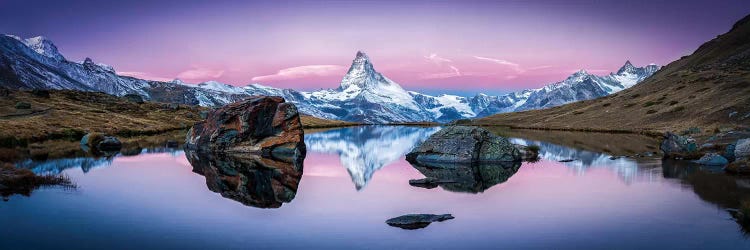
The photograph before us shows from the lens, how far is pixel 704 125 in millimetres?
105250

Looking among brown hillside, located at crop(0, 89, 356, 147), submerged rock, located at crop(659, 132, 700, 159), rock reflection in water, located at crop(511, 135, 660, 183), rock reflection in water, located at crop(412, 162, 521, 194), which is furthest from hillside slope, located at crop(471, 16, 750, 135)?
brown hillside, located at crop(0, 89, 356, 147)

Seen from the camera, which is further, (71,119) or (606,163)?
(71,119)

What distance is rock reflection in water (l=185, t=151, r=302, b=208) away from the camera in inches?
1563

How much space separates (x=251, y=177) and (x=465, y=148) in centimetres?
2509

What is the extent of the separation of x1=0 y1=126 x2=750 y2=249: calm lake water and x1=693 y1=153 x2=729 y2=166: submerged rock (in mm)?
3712

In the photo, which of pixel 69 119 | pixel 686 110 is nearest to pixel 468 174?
pixel 69 119

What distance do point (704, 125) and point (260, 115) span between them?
282ft

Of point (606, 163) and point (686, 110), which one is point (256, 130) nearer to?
point (606, 163)

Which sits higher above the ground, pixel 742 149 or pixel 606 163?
pixel 742 149

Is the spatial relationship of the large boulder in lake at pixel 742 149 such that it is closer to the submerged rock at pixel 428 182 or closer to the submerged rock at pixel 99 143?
the submerged rock at pixel 428 182

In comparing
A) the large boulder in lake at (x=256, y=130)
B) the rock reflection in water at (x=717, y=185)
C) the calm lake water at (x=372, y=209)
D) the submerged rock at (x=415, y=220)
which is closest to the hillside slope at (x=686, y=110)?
the rock reflection in water at (x=717, y=185)

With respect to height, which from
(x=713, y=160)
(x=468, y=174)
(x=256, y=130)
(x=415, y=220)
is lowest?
(x=415, y=220)

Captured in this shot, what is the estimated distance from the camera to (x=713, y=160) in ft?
184

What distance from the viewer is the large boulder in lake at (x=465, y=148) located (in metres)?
61.6
